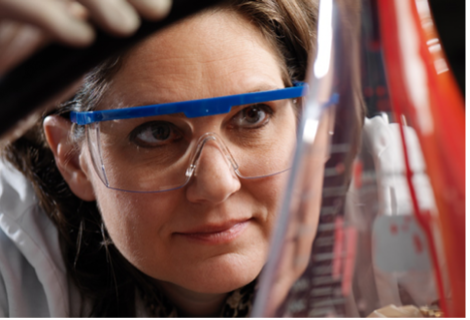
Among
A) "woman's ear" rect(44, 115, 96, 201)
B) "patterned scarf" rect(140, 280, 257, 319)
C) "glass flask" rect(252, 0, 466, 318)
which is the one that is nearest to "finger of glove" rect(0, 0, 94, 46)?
"glass flask" rect(252, 0, 466, 318)

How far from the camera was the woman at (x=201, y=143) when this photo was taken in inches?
32.9

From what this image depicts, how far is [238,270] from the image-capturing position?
0.90 m

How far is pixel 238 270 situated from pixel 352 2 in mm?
632

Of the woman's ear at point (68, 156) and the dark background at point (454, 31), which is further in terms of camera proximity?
the woman's ear at point (68, 156)

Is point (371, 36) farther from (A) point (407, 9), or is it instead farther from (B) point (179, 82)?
(B) point (179, 82)

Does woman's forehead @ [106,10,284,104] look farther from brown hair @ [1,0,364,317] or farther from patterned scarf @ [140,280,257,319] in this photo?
patterned scarf @ [140,280,257,319]

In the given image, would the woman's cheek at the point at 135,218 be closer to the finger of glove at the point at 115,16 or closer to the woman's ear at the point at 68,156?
the woman's ear at the point at 68,156

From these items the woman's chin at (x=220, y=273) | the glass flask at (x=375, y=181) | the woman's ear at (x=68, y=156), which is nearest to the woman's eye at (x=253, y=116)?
the woman's chin at (x=220, y=273)

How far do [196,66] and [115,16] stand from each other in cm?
54

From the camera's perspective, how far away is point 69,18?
30 centimetres

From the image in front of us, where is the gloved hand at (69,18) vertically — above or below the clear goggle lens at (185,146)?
above

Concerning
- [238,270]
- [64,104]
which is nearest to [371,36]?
[238,270]

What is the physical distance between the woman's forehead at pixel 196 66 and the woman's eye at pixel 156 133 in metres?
0.06

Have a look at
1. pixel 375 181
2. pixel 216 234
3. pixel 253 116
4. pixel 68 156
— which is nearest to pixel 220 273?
pixel 216 234
